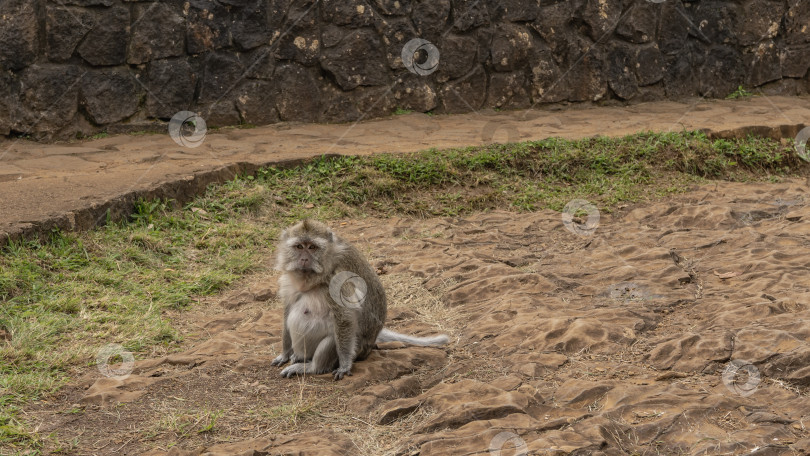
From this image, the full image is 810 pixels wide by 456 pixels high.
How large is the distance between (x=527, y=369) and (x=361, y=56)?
657cm

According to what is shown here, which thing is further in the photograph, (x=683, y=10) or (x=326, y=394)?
(x=683, y=10)

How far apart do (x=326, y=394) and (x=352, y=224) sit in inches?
147

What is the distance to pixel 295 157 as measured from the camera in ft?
30.3

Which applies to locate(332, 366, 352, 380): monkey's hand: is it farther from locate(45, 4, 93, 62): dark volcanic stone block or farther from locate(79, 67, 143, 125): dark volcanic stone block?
locate(45, 4, 93, 62): dark volcanic stone block

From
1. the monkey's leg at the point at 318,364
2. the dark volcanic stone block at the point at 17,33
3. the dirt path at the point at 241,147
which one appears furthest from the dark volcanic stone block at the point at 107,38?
the monkey's leg at the point at 318,364

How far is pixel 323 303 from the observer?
5234 millimetres

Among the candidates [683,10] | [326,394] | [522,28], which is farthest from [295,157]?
[683,10]

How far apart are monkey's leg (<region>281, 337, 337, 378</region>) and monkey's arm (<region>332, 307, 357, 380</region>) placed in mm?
78

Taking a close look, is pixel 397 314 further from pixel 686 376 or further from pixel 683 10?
pixel 683 10

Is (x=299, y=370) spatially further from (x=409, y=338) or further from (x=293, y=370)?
(x=409, y=338)

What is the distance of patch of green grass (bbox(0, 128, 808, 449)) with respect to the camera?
228 inches

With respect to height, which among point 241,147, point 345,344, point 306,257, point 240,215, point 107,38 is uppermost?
point 107,38

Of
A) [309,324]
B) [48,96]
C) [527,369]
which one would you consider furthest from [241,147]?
[527,369]

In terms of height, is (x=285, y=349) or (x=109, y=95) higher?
(x=109, y=95)
